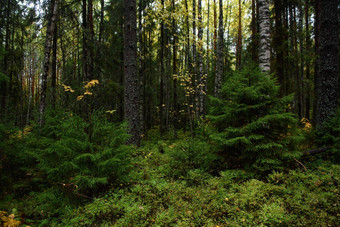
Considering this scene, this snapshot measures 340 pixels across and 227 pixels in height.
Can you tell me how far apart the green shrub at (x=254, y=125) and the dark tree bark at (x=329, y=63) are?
2.12 m

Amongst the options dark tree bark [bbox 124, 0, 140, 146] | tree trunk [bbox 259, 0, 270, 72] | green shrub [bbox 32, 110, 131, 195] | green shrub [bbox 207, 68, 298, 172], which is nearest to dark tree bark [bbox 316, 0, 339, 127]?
tree trunk [bbox 259, 0, 270, 72]

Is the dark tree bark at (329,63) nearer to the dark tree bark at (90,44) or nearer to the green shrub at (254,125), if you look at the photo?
the green shrub at (254,125)

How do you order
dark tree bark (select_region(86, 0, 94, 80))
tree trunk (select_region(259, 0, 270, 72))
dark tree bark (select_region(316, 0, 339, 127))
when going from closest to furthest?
1. dark tree bark (select_region(316, 0, 339, 127))
2. tree trunk (select_region(259, 0, 270, 72))
3. dark tree bark (select_region(86, 0, 94, 80))

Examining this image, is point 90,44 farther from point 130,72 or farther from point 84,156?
point 84,156

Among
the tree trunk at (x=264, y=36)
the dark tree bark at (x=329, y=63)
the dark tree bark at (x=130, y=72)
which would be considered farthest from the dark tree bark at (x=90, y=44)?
the dark tree bark at (x=329, y=63)

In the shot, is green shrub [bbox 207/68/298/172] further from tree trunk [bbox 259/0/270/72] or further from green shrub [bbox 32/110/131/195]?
green shrub [bbox 32/110/131/195]

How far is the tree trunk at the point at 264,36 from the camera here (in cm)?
556

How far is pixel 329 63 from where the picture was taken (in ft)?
17.6

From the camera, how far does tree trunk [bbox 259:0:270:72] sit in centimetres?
556

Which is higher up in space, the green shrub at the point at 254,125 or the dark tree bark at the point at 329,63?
the dark tree bark at the point at 329,63

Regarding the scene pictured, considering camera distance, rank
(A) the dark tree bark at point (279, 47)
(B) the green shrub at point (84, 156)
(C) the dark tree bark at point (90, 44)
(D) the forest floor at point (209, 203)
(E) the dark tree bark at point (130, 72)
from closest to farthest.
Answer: (D) the forest floor at point (209, 203), (B) the green shrub at point (84, 156), (E) the dark tree bark at point (130, 72), (C) the dark tree bark at point (90, 44), (A) the dark tree bark at point (279, 47)

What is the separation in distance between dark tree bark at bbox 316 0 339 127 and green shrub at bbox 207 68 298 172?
2.12m

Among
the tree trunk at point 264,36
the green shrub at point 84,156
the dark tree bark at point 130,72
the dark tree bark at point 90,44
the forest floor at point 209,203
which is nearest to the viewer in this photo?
the forest floor at point 209,203

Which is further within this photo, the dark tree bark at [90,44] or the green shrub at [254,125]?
the dark tree bark at [90,44]
